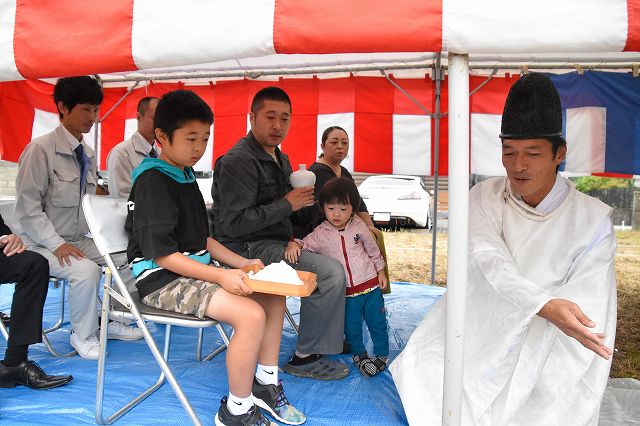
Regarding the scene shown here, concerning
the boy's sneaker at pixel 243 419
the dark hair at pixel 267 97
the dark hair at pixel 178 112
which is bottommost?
the boy's sneaker at pixel 243 419

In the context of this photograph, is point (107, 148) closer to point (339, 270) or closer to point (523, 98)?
point (339, 270)

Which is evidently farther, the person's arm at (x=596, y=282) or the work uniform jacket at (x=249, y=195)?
the work uniform jacket at (x=249, y=195)

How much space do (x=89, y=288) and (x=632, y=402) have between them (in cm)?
288

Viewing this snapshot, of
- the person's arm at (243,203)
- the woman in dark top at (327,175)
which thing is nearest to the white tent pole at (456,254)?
the person's arm at (243,203)

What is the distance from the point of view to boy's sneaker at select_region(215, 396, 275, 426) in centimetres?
188

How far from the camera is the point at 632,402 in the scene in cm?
235

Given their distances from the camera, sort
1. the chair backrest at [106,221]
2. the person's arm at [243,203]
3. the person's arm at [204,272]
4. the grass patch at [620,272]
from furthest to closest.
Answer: the grass patch at [620,272] < the person's arm at [243,203] < the chair backrest at [106,221] < the person's arm at [204,272]

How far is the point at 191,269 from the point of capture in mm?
1887

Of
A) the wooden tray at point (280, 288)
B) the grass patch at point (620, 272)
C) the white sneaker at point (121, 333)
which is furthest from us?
the grass patch at point (620, 272)

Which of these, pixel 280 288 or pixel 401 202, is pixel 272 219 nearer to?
pixel 280 288

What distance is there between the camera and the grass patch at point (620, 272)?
3.22 meters

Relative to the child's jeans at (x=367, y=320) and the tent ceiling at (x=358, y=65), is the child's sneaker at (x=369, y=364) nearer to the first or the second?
the child's jeans at (x=367, y=320)

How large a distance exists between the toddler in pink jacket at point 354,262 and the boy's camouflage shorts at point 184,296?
831 millimetres

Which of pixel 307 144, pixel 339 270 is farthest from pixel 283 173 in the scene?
pixel 307 144
